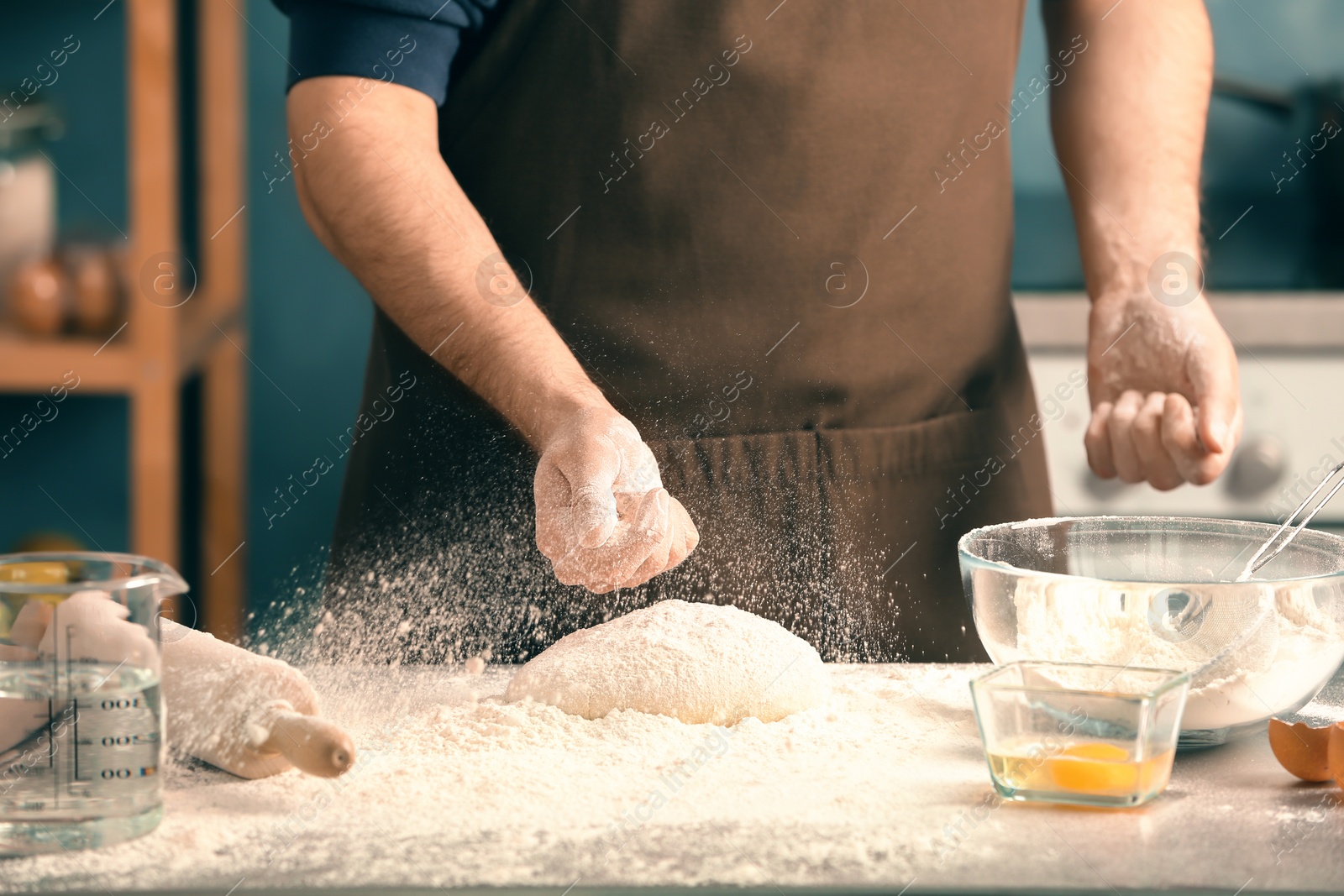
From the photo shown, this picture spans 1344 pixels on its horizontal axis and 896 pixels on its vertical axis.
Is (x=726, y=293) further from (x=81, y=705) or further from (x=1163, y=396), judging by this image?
(x=81, y=705)

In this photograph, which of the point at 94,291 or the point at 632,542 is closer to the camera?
the point at 632,542

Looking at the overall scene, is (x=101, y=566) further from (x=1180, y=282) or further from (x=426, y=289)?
(x=1180, y=282)

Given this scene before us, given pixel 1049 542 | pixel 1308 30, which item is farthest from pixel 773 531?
pixel 1308 30

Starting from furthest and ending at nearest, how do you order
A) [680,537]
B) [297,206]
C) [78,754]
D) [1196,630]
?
1. [297,206]
2. [680,537]
3. [1196,630]
4. [78,754]

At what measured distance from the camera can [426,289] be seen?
3.09ft

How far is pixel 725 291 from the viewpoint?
1029mm

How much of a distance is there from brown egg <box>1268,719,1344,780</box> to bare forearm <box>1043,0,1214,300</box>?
597 millimetres

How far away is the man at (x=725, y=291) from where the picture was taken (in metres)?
0.93

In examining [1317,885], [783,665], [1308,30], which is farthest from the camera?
[1308,30]

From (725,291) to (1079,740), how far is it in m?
0.56

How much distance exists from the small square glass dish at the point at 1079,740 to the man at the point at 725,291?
325mm

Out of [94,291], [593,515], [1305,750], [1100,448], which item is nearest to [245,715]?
[593,515]

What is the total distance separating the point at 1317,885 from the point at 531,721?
0.37 metres

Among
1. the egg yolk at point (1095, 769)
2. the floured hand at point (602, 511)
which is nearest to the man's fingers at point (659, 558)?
the floured hand at point (602, 511)
